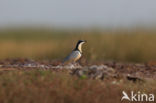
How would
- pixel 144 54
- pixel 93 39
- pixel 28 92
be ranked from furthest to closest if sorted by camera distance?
pixel 93 39, pixel 144 54, pixel 28 92

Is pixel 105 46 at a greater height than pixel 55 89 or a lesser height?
lesser

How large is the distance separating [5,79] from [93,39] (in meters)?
9.80

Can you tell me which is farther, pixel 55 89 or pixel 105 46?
pixel 105 46

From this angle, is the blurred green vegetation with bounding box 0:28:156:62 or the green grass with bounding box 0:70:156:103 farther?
the blurred green vegetation with bounding box 0:28:156:62

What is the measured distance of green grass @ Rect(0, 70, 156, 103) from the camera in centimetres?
869

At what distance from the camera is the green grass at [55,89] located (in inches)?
342

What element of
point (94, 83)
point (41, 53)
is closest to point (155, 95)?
point (94, 83)

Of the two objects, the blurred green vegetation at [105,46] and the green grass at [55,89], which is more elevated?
the green grass at [55,89]

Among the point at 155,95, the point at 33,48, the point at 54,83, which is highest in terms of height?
the point at 54,83

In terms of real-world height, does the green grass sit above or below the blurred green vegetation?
above

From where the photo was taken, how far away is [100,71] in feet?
35.4

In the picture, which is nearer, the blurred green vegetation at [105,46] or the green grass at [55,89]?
the green grass at [55,89]

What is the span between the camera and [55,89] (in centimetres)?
902

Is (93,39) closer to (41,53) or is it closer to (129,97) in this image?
(41,53)
